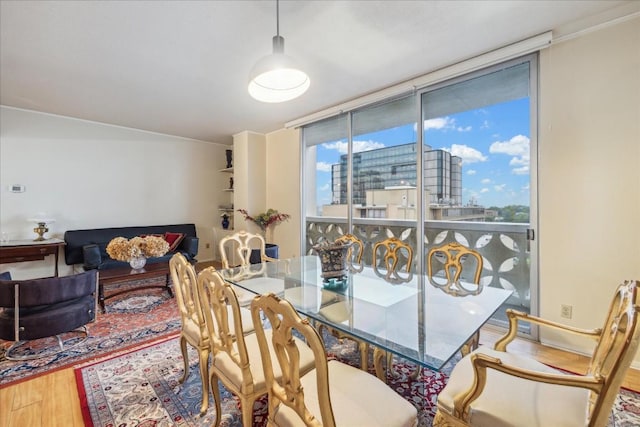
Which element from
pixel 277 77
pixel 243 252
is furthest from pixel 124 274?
pixel 277 77

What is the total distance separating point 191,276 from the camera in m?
1.49

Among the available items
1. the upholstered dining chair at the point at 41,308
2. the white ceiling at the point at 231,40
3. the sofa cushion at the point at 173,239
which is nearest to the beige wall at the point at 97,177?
the sofa cushion at the point at 173,239

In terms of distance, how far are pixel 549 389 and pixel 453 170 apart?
90.8 inches

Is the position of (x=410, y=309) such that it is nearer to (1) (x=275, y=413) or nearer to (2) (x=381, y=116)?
(1) (x=275, y=413)

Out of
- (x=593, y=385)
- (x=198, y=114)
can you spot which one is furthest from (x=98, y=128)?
(x=593, y=385)

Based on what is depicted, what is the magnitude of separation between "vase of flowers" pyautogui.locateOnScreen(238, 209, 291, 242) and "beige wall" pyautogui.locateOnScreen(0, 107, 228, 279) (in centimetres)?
145

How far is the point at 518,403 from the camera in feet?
3.52

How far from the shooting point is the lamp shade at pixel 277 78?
1.74 m

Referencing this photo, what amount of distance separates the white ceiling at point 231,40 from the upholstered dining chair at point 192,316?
176 centimetres

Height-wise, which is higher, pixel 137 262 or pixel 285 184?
pixel 285 184

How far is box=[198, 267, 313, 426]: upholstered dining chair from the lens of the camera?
1195mm

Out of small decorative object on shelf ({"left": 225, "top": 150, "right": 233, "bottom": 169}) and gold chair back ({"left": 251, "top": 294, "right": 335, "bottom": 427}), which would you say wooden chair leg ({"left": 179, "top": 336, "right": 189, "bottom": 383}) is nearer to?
gold chair back ({"left": 251, "top": 294, "right": 335, "bottom": 427})

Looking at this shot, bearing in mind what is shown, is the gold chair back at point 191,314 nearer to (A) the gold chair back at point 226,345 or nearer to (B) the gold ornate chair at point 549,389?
(A) the gold chair back at point 226,345

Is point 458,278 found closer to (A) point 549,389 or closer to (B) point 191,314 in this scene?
(A) point 549,389
